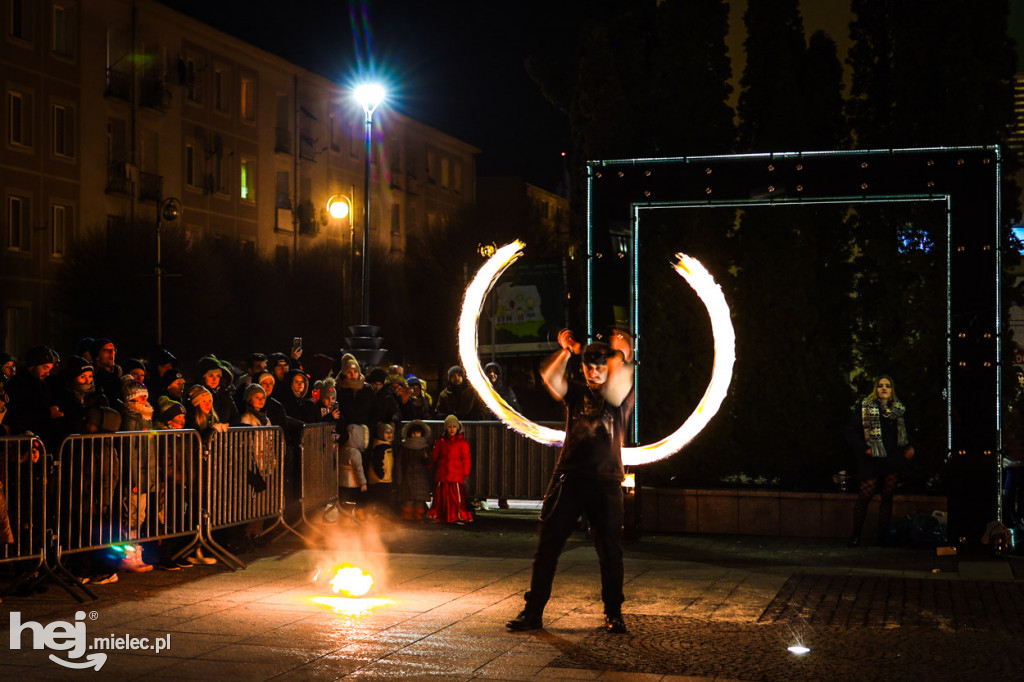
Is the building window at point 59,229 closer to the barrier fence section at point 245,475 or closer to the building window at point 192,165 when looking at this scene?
the building window at point 192,165

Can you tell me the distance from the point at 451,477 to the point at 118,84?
33.5 m

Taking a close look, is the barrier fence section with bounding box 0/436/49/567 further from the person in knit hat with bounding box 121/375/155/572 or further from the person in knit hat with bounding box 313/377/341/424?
the person in knit hat with bounding box 313/377/341/424

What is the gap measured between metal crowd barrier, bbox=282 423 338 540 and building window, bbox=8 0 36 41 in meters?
29.5

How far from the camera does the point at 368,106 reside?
24688 millimetres

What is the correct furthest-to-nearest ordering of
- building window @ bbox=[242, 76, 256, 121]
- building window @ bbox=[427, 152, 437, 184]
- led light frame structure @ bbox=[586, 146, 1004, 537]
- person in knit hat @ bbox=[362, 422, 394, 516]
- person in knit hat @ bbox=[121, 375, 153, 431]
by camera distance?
building window @ bbox=[427, 152, 437, 184], building window @ bbox=[242, 76, 256, 121], person in knit hat @ bbox=[362, 422, 394, 516], led light frame structure @ bbox=[586, 146, 1004, 537], person in knit hat @ bbox=[121, 375, 153, 431]

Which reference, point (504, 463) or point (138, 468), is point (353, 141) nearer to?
point (504, 463)

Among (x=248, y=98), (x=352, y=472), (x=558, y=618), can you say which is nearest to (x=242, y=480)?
(x=352, y=472)

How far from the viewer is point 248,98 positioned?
54156 mm

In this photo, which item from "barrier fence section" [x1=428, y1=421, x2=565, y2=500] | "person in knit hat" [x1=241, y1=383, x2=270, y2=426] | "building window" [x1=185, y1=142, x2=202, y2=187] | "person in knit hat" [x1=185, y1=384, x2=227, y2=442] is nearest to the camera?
"person in knit hat" [x1=185, y1=384, x2=227, y2=442]

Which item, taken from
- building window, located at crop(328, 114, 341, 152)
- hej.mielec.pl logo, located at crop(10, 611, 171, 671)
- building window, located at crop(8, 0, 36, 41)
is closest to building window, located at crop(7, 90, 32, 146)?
building window, located at crop(8, 0, 36, 41)

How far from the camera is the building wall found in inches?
1629

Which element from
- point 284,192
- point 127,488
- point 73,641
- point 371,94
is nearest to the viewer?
point 73,641

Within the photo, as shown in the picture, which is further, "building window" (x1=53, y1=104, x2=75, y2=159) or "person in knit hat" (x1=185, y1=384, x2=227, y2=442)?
"building window" (x1=53, y1=104, x2=75, y2=159)

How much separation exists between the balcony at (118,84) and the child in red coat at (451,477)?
3260 cm
